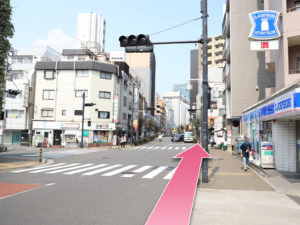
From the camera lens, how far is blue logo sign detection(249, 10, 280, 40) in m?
13.0

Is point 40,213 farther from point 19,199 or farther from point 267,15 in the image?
point 267,15

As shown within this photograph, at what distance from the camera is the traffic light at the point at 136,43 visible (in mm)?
8234

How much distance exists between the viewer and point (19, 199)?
277 inches

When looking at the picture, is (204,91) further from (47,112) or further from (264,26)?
(47,112)

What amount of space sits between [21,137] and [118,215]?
38.3 m

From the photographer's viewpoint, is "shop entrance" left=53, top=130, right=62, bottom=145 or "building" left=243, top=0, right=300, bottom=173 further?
"shop entrance" left=53, top=130, right=62, bottom=145

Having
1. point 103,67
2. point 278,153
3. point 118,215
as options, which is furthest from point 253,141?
point 103,67

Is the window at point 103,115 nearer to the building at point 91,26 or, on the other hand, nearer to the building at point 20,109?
the building at point 20,109

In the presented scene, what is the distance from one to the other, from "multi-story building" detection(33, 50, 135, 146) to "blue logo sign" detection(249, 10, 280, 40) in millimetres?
28162

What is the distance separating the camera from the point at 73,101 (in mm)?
38969

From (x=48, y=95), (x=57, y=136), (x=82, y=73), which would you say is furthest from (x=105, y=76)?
(x=57, y=136)

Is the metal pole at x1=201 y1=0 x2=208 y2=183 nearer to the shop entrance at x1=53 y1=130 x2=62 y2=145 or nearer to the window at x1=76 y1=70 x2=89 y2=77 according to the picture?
the window at x1=76 y1=70 x2=89 y2=77
